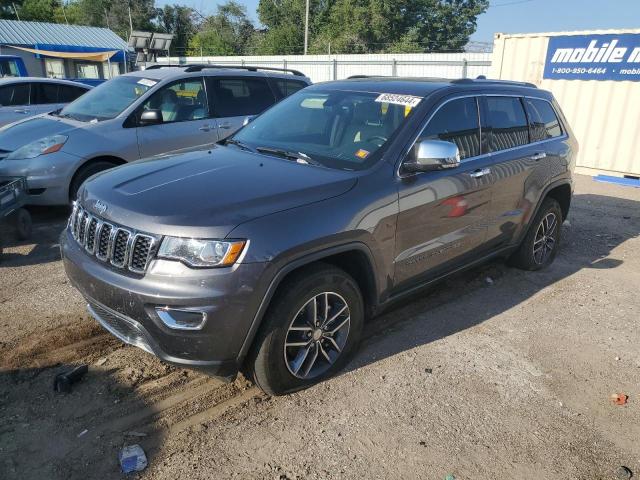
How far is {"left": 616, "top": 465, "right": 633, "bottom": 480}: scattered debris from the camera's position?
108 inches

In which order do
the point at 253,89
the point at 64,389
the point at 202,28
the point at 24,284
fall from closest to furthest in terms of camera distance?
the point at 64,389, the point at 24,284, the point at 253,89, the point at 202,28

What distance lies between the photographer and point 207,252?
268 cm

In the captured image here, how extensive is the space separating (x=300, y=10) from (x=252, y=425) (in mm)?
58181

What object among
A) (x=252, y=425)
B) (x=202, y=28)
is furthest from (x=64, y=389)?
(x=202, y=28)

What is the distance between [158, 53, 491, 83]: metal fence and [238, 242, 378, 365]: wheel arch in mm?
14305

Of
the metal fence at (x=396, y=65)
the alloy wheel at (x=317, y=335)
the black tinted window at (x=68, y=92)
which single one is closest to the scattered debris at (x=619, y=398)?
the alloy wheel at (x=317, y=335)

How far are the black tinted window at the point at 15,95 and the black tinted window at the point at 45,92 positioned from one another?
157 mm

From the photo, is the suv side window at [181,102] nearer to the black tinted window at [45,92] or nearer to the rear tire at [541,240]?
the rear tire at [541,240]

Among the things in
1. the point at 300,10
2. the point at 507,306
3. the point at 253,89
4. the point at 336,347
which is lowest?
the point at 507,306

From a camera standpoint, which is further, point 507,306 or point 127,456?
point 507,306

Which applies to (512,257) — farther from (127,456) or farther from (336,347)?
(127,456)

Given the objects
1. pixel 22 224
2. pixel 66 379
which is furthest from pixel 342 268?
pixel 22 224

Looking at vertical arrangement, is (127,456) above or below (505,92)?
below

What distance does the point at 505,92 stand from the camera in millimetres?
4734
